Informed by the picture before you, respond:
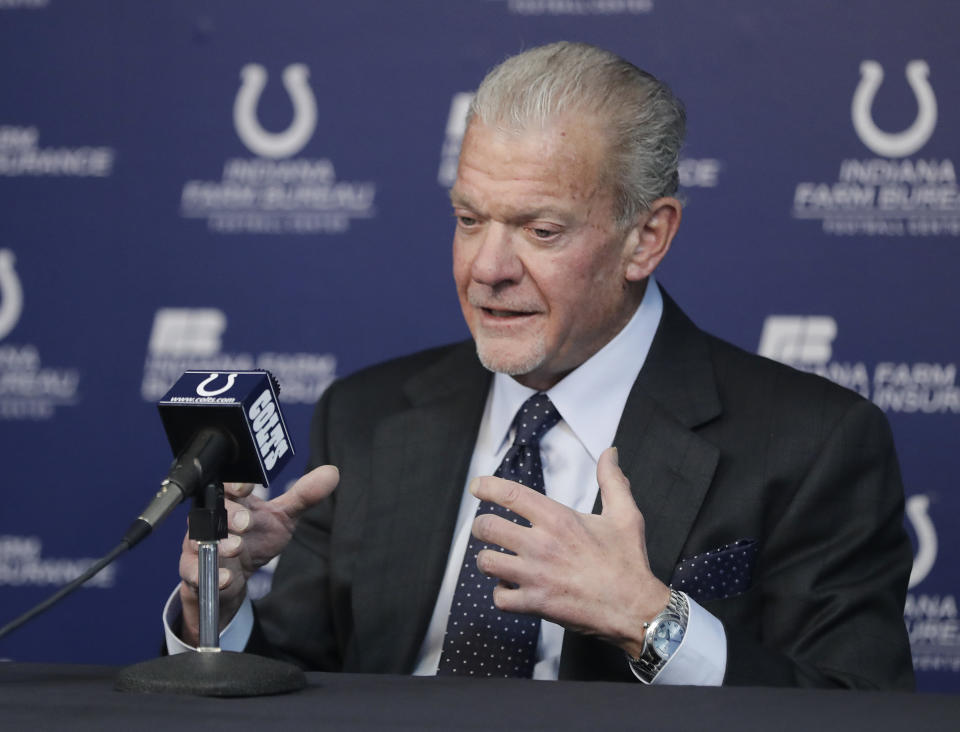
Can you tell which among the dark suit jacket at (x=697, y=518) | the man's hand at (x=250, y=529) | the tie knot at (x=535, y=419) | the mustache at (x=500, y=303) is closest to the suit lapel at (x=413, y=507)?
the dark suit jacket at (x=697, y=518)

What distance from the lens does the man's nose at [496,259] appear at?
2.04 meters

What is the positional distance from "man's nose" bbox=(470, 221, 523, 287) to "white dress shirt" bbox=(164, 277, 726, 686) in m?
0.20

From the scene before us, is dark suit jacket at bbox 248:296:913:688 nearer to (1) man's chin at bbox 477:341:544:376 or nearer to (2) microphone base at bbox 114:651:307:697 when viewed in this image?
(1) man's chin at bbox 477:341:544:376

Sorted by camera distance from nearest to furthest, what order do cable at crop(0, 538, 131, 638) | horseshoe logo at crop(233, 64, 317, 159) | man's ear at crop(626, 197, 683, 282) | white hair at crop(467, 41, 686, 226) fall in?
cable at crop(0, 538, 131, 638), white hair at crop(467, 41, 686, 226), man's ear at crop(626, 197, 683, 282), horseshoe logo at crop(233, 64, 317, 159)

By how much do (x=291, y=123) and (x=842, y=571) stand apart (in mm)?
2002

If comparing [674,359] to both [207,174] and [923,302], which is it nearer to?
[923,302]

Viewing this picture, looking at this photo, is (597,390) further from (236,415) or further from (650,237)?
(236,415)

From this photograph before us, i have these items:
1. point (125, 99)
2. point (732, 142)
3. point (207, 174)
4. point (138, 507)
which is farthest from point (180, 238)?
point (732, 142)

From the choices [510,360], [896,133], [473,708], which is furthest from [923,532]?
[473,708]

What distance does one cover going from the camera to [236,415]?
52.5 inches

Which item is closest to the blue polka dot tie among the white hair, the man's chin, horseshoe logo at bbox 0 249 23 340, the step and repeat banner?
the man's chin

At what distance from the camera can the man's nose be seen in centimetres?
204

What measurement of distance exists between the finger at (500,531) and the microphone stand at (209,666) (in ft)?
1.03

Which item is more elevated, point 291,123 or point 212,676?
point 291,123
